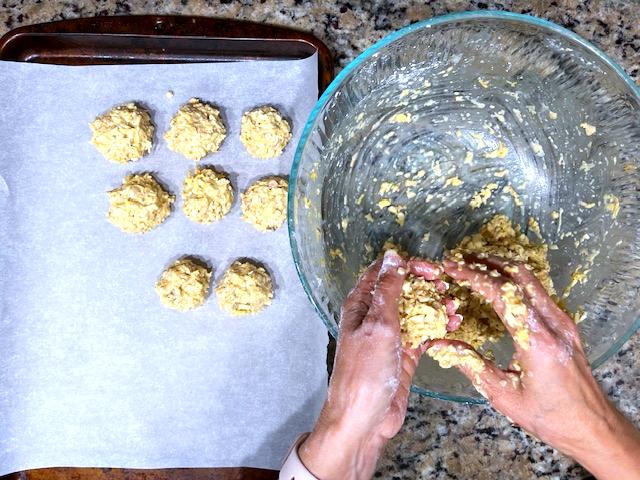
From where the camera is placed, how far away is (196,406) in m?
1.50

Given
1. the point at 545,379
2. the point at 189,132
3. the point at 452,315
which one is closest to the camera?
the point at 545,379

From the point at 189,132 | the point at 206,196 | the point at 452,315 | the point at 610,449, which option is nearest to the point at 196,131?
the point at 189,132

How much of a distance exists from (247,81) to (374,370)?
86 cm

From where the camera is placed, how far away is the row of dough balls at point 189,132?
1481mm

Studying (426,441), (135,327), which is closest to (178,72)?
(135,327)

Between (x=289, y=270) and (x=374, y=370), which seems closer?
(x=374, y=370)

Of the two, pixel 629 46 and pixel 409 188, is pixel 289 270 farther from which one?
pixel 629 46

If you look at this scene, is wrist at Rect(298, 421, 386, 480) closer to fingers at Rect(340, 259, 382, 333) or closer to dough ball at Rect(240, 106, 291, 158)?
fingers at Rect(340, 259, 382, 333)

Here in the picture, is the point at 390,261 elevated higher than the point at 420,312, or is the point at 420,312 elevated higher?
the point at 390,261

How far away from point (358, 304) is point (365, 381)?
0.14 metres

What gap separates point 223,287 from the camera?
150cm

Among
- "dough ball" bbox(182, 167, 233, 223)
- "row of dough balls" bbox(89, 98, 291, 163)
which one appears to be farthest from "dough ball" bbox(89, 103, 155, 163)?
"dough ball" bbox(182, 167, 233, 223)

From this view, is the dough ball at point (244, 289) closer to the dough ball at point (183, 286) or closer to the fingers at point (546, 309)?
the dough ball at point (183, 286)

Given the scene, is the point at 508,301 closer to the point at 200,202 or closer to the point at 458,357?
the point at 458,357
